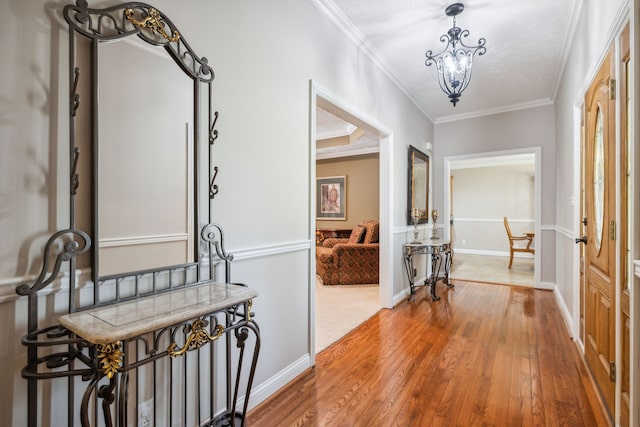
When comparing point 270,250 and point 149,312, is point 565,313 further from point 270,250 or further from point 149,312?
point 149,312

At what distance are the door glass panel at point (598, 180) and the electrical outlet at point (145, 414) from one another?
8.44ft

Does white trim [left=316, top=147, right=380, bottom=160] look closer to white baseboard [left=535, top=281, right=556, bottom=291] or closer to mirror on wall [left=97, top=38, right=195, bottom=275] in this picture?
white baseboard [left=535, top=281, right=556, bottom=291]

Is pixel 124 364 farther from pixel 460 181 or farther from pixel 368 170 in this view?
pixel 460 181

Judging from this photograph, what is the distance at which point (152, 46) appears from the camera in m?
1.28

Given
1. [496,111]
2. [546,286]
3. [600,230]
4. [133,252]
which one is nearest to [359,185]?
[496,111]

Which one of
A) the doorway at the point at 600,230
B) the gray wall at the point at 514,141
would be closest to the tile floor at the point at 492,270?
the gray wall at the point at 514,141

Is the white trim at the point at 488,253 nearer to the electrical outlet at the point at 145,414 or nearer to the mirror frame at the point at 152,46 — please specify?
the mirror frame at the point at 152,46

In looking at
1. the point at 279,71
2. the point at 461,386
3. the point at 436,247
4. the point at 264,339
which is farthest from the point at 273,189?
the point at 436,247

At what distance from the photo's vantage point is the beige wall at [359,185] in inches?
252

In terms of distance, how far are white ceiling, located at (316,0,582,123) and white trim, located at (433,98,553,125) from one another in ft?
0.92

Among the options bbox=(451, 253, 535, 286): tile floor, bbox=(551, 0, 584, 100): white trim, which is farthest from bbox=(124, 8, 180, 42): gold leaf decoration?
bbox=(451, 253, 535, 286): tile floor

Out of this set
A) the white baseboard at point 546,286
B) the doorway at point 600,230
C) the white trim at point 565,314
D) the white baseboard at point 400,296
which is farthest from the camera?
the white baseboard at point 546,286

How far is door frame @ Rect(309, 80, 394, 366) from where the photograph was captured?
220 centimetres

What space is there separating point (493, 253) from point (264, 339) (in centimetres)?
753
